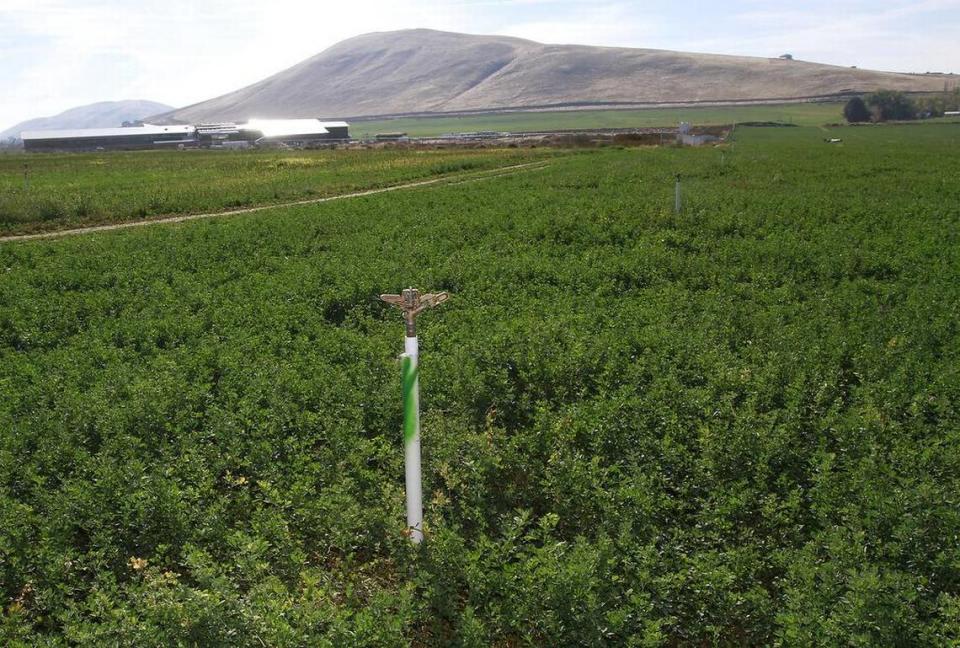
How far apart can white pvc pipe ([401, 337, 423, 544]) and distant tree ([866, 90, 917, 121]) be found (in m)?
154

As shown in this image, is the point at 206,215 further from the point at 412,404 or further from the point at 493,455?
the point at 412,404

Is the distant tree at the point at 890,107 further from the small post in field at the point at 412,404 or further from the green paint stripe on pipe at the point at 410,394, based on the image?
the green paint stripe on pipe at the point at 410,394

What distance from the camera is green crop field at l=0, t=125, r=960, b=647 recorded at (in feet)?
17.4

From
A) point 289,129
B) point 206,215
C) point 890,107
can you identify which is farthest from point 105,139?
point 890,107

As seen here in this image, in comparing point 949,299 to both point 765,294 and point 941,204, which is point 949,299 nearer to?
point 765,294

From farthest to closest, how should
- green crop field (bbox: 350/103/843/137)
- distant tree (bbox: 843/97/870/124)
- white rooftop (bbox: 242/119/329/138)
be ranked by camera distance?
green crop field (bbox: 350/103/843/137) < distant tree (bbox: 843/97/870/124) < white rooftop (bbox: 242/119/329/138)

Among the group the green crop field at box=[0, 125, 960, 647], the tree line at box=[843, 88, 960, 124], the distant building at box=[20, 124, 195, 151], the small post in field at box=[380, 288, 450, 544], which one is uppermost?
the tree line at box=[843, 88, 960, 124]

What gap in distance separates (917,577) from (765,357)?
17.4ft

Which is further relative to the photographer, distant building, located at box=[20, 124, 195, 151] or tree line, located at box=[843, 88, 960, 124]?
tree line, located at box=[843, 88, 960, 124]

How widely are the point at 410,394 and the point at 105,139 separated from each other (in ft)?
439

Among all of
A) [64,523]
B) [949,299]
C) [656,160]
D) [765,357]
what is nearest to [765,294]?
[949,299]

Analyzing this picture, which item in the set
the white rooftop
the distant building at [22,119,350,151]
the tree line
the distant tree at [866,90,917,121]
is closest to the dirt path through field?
the distant building at [22,119,350,151]

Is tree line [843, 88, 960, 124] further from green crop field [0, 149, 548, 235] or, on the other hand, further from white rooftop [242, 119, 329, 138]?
green crop field [0, 149, 548, 235]

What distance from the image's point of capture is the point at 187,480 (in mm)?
7180
